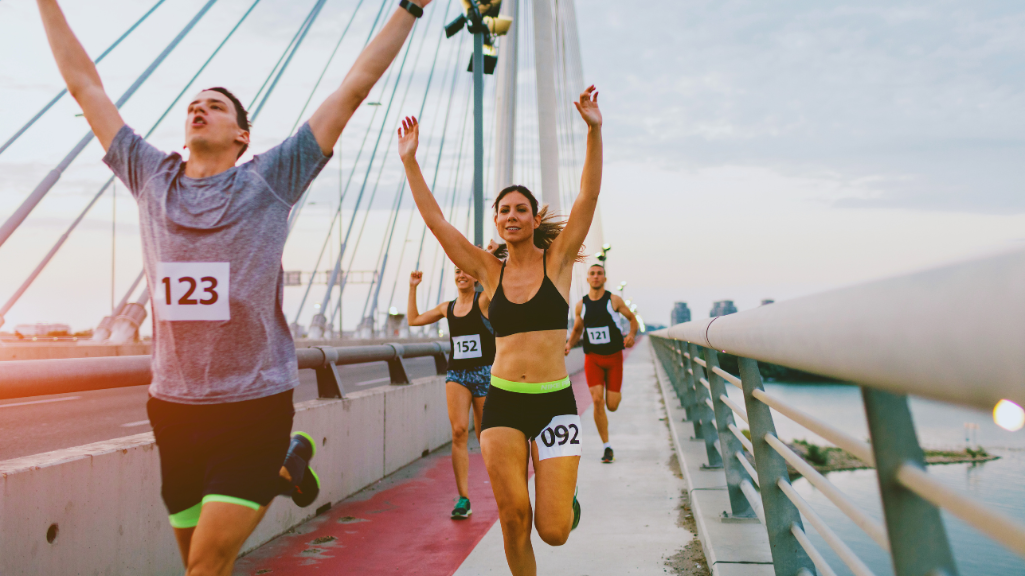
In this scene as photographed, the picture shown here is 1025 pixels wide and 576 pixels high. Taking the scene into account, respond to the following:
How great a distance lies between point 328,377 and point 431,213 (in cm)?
265

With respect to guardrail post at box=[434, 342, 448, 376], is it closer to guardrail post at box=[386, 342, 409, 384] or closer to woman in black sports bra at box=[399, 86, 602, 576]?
guardrail post at box=[386, 342, 409, 384]

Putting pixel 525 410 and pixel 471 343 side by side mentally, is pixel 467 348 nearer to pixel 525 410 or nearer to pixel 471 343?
pixel 471 343

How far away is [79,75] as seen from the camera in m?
2.63

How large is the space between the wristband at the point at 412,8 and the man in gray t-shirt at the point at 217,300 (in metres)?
0.31

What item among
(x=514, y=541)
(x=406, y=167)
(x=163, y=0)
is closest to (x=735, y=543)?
(x=514, y=541)

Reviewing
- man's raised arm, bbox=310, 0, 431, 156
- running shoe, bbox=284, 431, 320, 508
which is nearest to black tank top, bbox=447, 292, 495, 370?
running shoe, bbox=284, 431, 320, 508

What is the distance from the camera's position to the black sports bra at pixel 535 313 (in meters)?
3.72

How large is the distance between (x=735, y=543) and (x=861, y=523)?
7.77ft

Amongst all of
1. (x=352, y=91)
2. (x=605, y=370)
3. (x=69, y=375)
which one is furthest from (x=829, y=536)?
(x=605, y=370)

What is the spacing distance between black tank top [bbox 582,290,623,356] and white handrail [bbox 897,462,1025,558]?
7280 millimetres

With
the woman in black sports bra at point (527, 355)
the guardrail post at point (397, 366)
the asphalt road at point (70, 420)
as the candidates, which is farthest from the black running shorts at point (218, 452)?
the asphalt road at point (70, 420)

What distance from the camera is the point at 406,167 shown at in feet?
12.5

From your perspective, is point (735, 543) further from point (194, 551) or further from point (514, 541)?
point (194, 551)

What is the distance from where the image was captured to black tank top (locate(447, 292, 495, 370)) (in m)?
6.02
